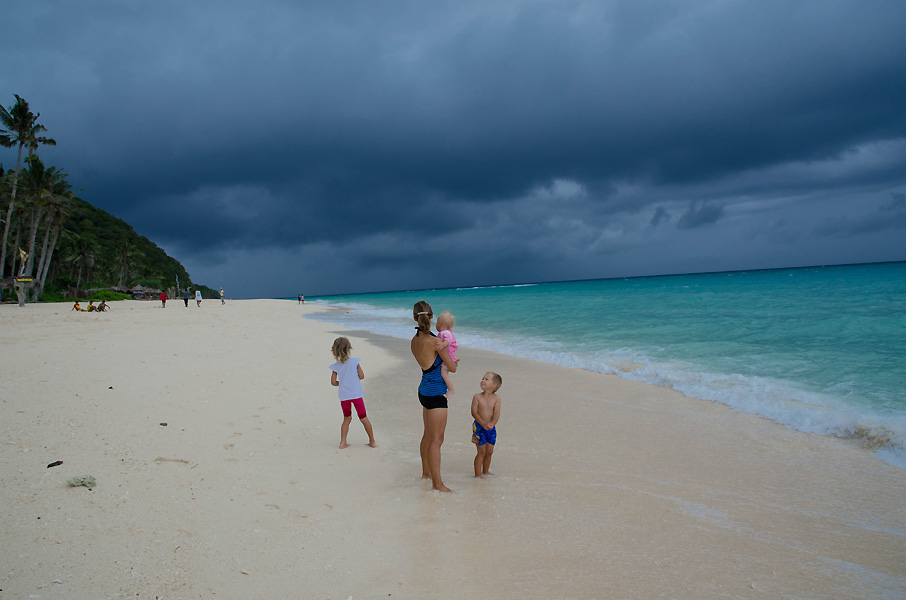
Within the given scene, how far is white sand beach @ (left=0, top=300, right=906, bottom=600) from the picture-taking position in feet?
10.5

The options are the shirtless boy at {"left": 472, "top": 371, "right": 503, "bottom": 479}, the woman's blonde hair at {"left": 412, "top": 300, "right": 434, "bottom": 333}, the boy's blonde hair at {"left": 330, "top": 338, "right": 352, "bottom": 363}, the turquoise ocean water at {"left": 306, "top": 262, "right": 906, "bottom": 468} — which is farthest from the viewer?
the turquoise ocean water at {"left": 306, "top": 262, "right": 906, "bottom": 468}

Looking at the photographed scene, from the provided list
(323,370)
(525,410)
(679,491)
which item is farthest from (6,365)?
(679,491)

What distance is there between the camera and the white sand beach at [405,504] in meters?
3.21

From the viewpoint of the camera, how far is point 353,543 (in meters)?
3.74

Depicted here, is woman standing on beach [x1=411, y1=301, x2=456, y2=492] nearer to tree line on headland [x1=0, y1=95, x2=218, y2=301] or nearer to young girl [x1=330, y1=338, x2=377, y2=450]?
young girl [x1=330, y1=338, x2=377, y2=450]

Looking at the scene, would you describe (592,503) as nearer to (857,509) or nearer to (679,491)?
(679,491)

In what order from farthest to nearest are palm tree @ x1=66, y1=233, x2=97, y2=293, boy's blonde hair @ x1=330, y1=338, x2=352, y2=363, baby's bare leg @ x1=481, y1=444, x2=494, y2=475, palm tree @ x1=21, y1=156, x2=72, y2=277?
palm tree @ x1=66, y1=233, x2=97, y2=293
palm tree @ x1=21, y1=156, x2=72, y2=277
boy's blonde hair @ x1=330, y1=338, x2=352, y2=363
baby's bare leg @ x1=481, y1=444, x2=494, y2=475

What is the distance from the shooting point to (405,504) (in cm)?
450

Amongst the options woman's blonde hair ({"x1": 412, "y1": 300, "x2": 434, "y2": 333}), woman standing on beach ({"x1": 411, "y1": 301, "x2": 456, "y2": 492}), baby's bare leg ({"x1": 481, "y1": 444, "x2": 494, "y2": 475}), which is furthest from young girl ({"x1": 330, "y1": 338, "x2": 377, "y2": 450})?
woman's blonde hair ({"x1": 412, "y1": 300, "x2": 434, "y2": 333})

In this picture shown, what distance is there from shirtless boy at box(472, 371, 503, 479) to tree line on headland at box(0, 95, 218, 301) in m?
39.2

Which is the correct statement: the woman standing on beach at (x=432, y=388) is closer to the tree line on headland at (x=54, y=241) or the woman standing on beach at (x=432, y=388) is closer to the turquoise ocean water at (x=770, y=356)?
the turquoise ocean water at (x=770, y=356)

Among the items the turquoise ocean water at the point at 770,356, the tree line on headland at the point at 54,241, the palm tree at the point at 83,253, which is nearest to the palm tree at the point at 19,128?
the tree line on headland at the point at 54,241

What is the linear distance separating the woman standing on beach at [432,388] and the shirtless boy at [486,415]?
1.47ft

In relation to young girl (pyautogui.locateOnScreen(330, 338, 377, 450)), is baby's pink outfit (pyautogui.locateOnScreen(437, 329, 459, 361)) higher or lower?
higher
